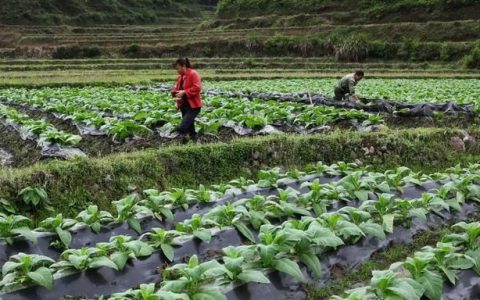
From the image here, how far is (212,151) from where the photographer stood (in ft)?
30.6

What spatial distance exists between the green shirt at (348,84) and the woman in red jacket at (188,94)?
234 inches

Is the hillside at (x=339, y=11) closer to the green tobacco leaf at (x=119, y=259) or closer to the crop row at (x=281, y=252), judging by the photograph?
the crop row at (x=281, y=252)

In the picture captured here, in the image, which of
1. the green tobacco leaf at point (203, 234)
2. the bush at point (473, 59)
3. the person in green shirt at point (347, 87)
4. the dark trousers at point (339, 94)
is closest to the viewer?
the green tobacco leaf at point (203, 234)

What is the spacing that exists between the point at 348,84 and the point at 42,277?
12.3 meters

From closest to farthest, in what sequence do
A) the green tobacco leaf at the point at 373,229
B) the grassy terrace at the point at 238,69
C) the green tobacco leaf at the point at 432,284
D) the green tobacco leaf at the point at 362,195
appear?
the green tobacco leaf at the point at 432,284
the green tobacco leaf at the point at 373,229
the green tobacco leaf at the point at 362,195
the grassy terrace at the point at 238,69

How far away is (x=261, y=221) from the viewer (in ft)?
19.6

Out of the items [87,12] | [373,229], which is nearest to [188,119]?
[373,229]

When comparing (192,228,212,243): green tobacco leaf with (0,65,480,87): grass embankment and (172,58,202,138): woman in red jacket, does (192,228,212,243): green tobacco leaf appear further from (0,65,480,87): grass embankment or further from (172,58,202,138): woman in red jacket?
(0,65,480,87): grass embankment

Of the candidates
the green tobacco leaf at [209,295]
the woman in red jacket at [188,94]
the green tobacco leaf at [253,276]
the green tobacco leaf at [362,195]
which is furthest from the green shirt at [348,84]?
the green tobacco leaf at [209,295]

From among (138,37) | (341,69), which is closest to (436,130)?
(341,69)

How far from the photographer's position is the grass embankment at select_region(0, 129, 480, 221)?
7.70m

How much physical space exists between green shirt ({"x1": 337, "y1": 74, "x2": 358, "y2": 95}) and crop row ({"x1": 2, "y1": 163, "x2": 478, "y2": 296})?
796 cm

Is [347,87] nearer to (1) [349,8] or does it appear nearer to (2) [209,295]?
(2) [209,295]

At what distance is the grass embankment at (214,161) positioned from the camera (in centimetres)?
770
